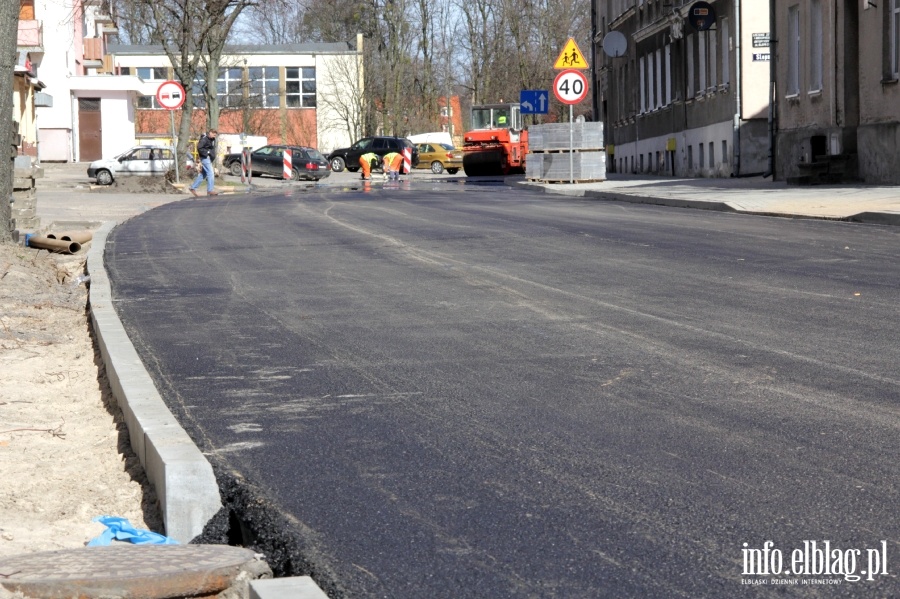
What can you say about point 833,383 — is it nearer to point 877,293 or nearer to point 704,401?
point 704,401

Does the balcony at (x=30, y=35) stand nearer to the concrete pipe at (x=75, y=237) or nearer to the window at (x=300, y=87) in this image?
the window at (x=300, y=87)

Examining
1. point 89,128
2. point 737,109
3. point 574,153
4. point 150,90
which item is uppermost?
point 150,90

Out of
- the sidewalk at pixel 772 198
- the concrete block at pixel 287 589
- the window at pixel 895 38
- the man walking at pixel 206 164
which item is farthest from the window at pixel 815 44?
the concrete block at pixel 287 589

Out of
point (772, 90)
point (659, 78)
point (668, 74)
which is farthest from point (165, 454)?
point (659, 78)

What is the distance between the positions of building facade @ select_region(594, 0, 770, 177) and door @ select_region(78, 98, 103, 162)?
2641 cm

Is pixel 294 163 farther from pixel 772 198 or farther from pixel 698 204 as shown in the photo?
pixel 772 198

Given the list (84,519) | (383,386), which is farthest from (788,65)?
(84,519)

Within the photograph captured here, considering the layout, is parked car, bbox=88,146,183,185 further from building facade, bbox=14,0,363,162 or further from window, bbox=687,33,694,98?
building facade, bbox=14,0,363,162

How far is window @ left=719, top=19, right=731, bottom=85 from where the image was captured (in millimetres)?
37250

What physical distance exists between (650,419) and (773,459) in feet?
2.75

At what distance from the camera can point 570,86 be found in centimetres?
3262

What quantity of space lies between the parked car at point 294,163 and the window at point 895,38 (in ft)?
105

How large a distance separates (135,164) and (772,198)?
2829 cm

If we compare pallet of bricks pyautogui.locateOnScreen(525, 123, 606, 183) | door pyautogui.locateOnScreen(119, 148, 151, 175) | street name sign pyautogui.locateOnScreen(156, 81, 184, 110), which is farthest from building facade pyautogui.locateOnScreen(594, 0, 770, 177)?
door pyautogui.locateOnScreen(119, 148, 151, 175)
